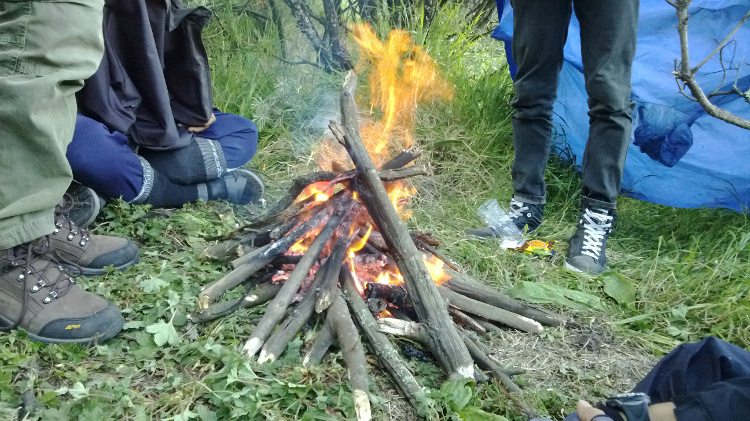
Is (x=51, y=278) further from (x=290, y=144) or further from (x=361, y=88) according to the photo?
(x=361, y=88)

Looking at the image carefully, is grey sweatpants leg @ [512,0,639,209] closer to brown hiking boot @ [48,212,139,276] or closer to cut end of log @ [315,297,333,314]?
cut end of log @ [315,297,333,314]

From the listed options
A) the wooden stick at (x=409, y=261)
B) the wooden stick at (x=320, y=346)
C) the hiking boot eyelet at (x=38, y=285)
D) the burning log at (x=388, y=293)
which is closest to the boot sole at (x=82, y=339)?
the hiking boot eyelet at (x=38, y=285)

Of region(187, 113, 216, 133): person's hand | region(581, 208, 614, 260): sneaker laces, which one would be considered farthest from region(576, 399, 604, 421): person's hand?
region(187, 113, 216, 133): person's hand

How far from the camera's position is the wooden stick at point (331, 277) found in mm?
1922

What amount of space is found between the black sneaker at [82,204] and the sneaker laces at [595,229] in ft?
8.45

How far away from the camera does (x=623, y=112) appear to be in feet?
9.09

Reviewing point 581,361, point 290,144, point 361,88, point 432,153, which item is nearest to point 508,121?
point 432,153

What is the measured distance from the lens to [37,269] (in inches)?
73.9

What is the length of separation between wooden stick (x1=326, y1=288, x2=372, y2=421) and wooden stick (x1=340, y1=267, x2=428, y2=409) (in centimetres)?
5

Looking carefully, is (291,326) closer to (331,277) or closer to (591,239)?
(331,277)

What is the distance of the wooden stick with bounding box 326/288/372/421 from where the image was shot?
156cm

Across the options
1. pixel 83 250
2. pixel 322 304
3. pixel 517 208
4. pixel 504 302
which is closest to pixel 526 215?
pixel 517 208

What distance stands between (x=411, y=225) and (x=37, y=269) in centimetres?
199

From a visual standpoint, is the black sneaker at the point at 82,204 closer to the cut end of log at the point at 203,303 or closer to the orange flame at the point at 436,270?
the cut end of log at the point at 203,303
